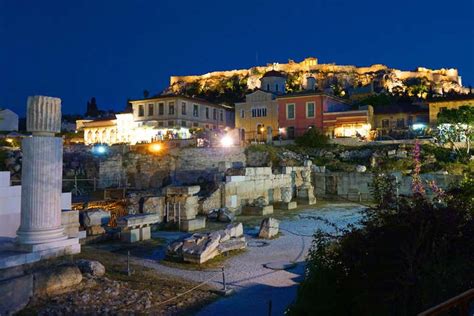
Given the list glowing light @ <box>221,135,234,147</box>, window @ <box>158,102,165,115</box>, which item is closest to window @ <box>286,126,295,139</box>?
glowing light @ <box>221,135,234,147</box>

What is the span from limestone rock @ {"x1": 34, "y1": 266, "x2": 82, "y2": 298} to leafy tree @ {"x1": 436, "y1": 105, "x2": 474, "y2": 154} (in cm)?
3494

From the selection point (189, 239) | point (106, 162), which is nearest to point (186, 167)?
point (106, 162)

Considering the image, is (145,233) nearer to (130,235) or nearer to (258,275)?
(130,235)

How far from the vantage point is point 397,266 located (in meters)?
5.84

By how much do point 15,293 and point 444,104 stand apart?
161 ft

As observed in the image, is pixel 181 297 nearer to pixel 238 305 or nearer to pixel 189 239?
pixel 238 305

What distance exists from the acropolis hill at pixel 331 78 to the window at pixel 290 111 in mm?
42778

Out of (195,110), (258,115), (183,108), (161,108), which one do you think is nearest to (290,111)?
(258,115)

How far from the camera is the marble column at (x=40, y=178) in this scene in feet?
26.2

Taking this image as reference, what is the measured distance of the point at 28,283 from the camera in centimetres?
700

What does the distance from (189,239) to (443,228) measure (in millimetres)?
7345

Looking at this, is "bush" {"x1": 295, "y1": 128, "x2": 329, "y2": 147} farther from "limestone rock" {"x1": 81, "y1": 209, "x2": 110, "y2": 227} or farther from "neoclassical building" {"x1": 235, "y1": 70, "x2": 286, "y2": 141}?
"limestone rock" {"x1": 81, "y1": 209, "x2": 110, "y2": 227}

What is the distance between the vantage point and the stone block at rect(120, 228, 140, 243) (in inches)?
547

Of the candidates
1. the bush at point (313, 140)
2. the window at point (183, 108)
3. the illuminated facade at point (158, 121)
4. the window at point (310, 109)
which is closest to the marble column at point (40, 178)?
the bush at point (313, 140)
